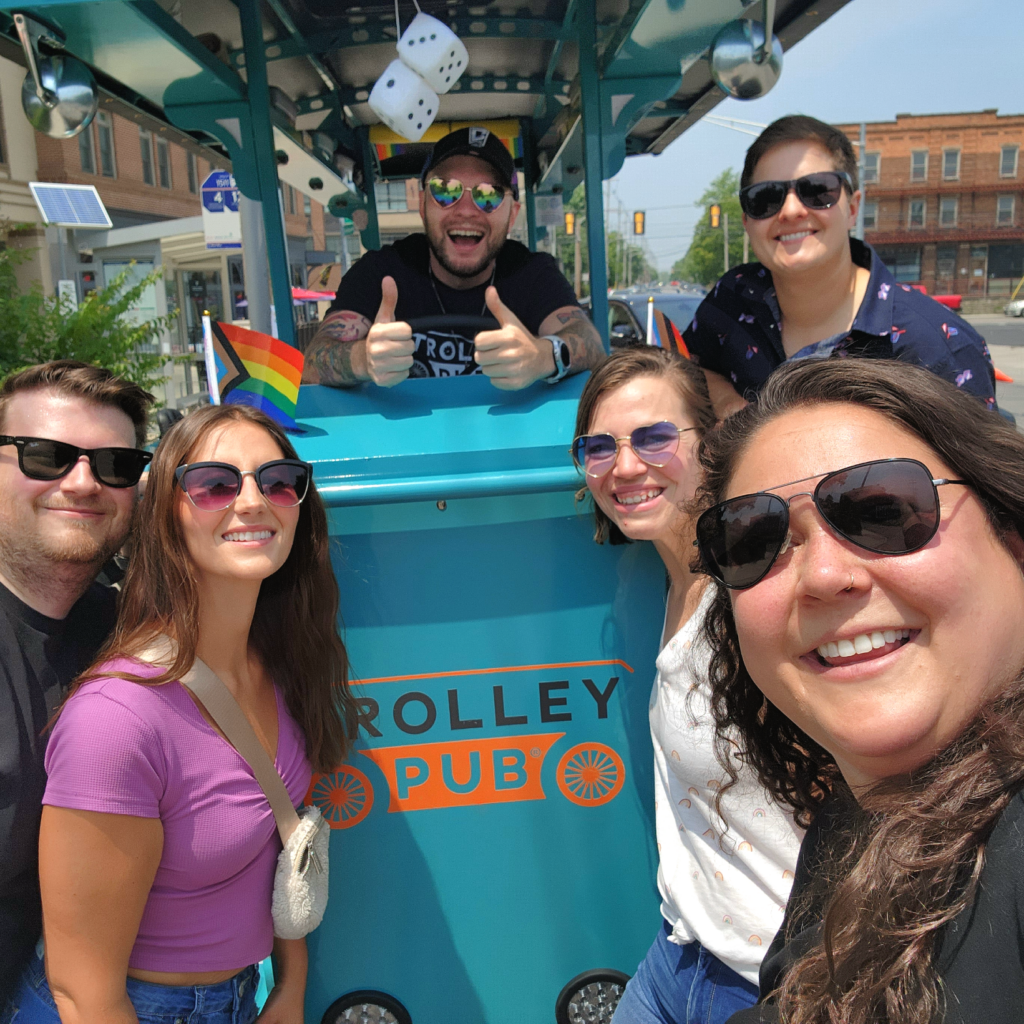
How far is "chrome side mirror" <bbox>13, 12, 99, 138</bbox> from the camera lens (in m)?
2.31

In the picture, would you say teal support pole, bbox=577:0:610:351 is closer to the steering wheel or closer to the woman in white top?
the steering wheel

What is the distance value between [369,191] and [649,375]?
390 centimetres

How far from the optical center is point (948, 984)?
0.77m

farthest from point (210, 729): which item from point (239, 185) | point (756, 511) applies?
point (239, 185)

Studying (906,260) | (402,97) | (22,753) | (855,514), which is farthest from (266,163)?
(906,260)

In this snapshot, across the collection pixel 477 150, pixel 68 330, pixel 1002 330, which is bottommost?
pixel 1002 330

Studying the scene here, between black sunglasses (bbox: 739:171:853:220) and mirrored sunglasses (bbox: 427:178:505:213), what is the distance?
820 millimetres

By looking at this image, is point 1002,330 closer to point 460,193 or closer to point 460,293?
point 460,293

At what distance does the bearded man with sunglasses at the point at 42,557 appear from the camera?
149 centimetres

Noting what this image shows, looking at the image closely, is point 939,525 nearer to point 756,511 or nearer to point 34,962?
point 756,511

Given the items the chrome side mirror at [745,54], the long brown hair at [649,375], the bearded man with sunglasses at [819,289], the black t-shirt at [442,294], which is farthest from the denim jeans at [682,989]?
the chrome side mirror at [745,54]

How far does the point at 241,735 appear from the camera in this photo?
5.19 feet

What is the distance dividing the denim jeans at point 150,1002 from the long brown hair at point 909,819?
3.57 ft

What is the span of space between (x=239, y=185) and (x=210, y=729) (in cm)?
206
